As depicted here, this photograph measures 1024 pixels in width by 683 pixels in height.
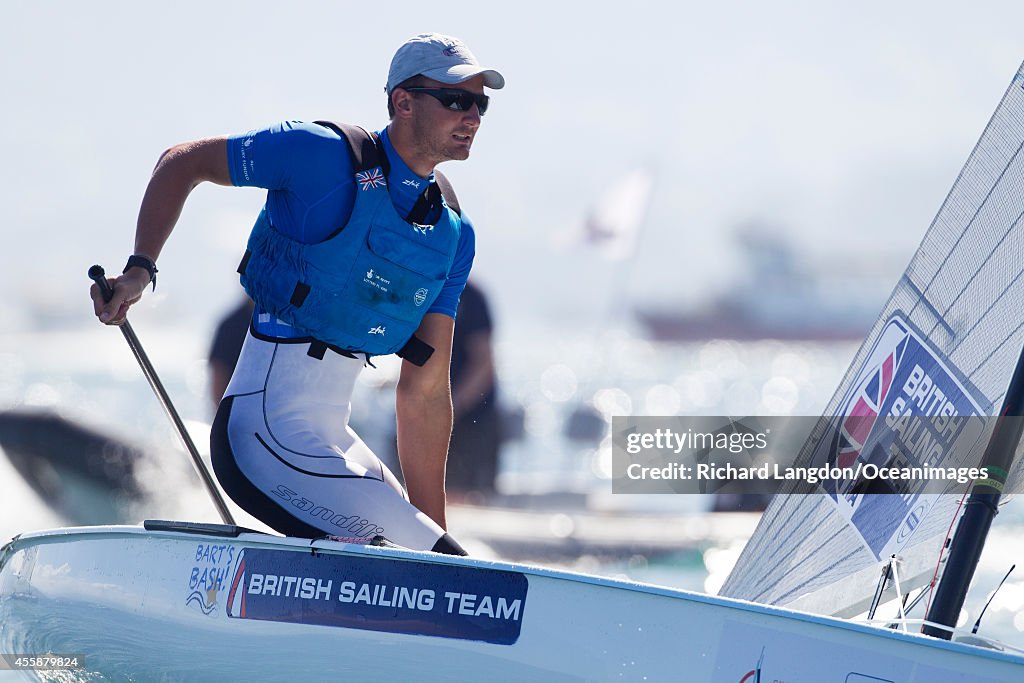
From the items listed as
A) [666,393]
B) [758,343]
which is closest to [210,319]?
[666,393]

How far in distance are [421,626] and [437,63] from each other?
111 centimetres

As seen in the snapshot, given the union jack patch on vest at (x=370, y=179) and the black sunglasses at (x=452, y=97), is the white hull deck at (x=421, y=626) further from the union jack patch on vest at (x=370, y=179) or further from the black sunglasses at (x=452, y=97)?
the black sunglasses at (x=452, y=97)

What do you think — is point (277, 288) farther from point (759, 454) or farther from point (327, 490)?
point (759, 454)


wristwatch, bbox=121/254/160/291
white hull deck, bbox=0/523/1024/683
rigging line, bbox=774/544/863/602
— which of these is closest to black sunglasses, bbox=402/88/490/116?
wristwatch, bbox=121/254/160/291

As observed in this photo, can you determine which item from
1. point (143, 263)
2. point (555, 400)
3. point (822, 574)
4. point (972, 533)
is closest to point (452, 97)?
point (143, 263)

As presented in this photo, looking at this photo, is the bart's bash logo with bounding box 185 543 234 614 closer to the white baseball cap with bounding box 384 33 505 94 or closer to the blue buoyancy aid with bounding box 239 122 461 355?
the blue buoyancy aid with bounding box 239 122 461 355

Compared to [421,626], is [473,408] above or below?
above

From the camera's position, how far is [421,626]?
1.92 m

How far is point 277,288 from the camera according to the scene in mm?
2402

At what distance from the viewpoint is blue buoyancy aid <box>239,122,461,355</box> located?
238 cm

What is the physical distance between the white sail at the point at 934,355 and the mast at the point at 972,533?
21cm

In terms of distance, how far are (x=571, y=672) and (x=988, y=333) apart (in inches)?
62.7

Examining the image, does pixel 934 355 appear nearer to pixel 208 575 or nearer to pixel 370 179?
pixel 370 179

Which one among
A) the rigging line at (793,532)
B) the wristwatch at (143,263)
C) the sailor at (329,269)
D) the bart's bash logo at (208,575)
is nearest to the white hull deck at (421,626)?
the bart's bash logo at (208,575)
